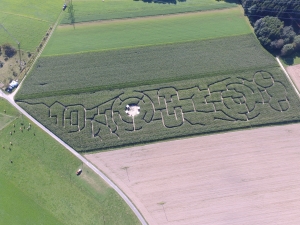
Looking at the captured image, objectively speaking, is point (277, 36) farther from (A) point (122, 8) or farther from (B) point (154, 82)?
(A) point (122, 8)

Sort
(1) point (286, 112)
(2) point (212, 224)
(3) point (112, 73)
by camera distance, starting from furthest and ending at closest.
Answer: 1. (3) point (112, 73)
2. (1) point (286, 112)
3. (2) point (212, 224)

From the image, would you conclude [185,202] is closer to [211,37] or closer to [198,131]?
[198,131]

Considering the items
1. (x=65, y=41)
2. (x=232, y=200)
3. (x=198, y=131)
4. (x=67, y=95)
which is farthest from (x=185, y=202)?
(x=65, y=41)

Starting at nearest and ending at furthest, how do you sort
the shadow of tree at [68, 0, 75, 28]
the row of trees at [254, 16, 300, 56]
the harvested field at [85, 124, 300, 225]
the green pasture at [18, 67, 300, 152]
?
1. the harvested field at [85, 124, 300, 225]
2. the green pasture at [18, 67, 300, 152]
3. the row of trees at [254, 16, 300, 56]
4. the shadow of tree at [68, 0, 75, 28]

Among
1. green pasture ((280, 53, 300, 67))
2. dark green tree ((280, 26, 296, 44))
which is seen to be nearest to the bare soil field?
green pasture ((280, 53, 300, 67))

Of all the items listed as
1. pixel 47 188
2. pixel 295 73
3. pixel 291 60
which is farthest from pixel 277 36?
pixel 47 188

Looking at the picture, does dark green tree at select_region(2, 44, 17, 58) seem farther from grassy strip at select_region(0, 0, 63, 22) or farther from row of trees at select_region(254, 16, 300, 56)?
row of trees at select_region(254, 16, 300, 56)
